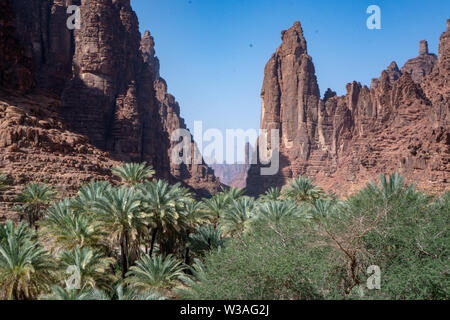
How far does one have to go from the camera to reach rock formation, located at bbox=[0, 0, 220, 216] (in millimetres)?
49469

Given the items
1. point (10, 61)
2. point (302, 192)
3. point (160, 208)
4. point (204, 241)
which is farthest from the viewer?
point (10, 61)

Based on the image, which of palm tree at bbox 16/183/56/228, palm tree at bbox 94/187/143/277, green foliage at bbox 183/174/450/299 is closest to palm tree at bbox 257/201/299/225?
green foliage at bbox 183/174/450/299

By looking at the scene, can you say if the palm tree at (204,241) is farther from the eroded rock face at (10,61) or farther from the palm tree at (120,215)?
the eroded rock face at (10,61)

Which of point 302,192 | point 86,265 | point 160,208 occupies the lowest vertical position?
point 86,265

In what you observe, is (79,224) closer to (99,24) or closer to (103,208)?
(103,208)

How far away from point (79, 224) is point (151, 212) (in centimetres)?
445

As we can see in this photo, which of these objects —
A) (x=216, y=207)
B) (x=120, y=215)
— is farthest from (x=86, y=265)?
(x=216, y=207)

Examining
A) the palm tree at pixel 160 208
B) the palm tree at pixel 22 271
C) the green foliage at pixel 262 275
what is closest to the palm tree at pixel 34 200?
the palm tree at pixel 160 208

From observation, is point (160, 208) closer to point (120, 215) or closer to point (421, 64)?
point (120, 215)

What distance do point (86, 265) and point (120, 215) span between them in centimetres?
416

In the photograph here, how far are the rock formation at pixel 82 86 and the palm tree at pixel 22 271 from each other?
28.9 meters

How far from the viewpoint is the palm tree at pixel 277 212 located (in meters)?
25.2

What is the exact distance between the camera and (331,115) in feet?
337

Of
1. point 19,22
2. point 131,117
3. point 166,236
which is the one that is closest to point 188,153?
point 131,117
